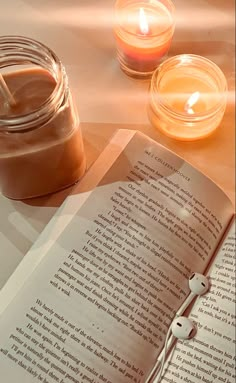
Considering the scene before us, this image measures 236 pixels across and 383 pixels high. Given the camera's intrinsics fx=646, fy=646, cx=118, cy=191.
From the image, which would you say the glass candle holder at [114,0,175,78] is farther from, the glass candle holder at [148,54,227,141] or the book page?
the book page

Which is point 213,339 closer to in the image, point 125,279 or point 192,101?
point 125,279

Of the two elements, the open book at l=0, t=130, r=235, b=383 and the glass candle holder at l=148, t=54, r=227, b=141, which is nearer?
the open book at l=0, t=130, r=235, b=383

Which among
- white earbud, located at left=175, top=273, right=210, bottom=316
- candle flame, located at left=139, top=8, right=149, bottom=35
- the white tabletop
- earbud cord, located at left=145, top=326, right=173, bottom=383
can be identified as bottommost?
earbud cord, located at left=145, top=326, right=173, bottom=383

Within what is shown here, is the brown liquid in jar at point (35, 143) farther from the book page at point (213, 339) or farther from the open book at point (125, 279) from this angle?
the book page at point (213, 339)

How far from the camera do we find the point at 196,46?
0.72 m

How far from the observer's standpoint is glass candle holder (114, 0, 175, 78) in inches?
26.5

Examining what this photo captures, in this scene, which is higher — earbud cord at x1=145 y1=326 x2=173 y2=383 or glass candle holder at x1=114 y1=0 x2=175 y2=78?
glass candle holder at x1=114 y1=0 x2=175 y2=78

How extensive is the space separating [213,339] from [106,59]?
32 centimetres

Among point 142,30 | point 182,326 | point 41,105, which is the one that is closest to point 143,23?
point 142,30

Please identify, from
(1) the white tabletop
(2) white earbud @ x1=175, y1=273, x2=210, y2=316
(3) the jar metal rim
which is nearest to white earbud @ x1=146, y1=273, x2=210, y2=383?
(2) white earbud @ x1=175, y1=273, x2=210, y2=316

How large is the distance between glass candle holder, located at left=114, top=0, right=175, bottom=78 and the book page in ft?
0.73

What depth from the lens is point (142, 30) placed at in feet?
2.21

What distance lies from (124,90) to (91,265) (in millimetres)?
207

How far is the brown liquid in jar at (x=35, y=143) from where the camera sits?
541 mm
